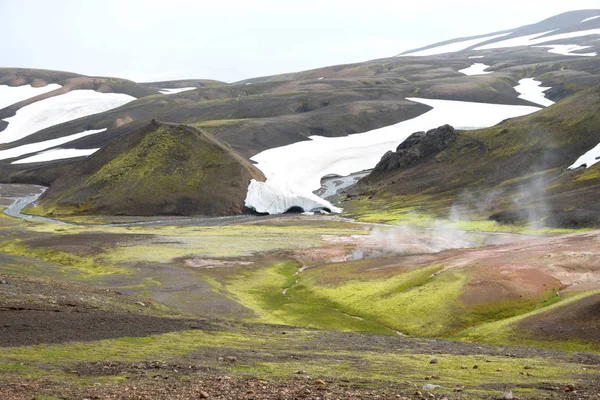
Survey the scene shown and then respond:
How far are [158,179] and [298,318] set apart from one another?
112183 mm

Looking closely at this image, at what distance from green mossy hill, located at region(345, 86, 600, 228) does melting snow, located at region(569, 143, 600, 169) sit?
2.44m

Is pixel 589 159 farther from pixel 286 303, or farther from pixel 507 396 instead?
pixel 507 396

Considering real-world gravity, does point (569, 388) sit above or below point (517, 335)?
above

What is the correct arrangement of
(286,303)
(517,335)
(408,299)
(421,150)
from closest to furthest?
(517,335) < (408,299) < (286,303) < (421,150)

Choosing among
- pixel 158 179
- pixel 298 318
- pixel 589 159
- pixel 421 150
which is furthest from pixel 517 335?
pixel 421 150

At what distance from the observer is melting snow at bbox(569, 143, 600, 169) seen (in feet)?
454

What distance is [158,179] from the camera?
160500 mm

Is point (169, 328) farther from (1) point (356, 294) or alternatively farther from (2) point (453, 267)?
(2) point (453, 267)

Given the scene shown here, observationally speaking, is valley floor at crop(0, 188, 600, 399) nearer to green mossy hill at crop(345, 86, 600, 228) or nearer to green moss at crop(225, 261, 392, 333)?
green moss at crop(225, 261, 392, 333)

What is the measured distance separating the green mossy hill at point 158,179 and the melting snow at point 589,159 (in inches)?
3034

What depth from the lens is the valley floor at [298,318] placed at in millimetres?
23094

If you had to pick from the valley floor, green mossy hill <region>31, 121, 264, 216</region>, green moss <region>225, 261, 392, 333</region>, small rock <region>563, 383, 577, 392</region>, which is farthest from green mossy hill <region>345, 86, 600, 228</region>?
small rock <region>563, 383, 577, 392</region>

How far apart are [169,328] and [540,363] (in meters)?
20.2

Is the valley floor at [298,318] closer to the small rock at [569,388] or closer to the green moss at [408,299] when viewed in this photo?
the small rock at [569,388]
